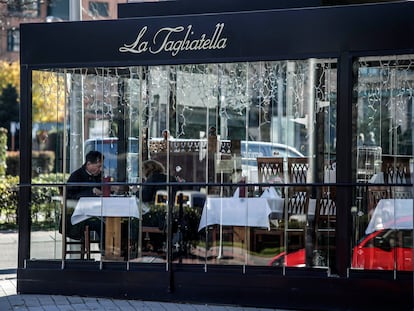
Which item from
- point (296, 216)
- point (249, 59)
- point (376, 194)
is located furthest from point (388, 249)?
point (249, 59)

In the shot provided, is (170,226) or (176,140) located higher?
(176,140)

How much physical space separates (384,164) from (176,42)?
2.74 meters

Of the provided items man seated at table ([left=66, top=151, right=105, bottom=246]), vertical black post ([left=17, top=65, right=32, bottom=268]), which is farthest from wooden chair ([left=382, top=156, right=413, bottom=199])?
vertical black post ([left=17, top=65, right=32, bottom=268])

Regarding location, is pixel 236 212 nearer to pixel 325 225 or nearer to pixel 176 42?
pixel 325 225

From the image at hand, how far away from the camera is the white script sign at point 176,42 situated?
7816mm

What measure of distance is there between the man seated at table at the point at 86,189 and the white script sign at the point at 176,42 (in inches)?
56.7

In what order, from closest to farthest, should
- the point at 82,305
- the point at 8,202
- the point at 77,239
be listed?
the point at 82,305 < the point at 77,239 < the point at 8,202

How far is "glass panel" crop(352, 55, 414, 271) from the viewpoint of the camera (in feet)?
24.7

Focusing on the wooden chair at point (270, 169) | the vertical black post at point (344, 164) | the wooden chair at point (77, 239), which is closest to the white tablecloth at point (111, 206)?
the wooden chair at point (77, 239)

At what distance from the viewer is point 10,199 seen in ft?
56.7

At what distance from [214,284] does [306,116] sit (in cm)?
240

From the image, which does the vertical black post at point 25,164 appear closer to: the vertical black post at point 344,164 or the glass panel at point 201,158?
the glass panel at point 201,158

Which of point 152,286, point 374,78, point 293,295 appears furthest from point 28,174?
point 374,78

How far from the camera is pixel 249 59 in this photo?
777 cm
